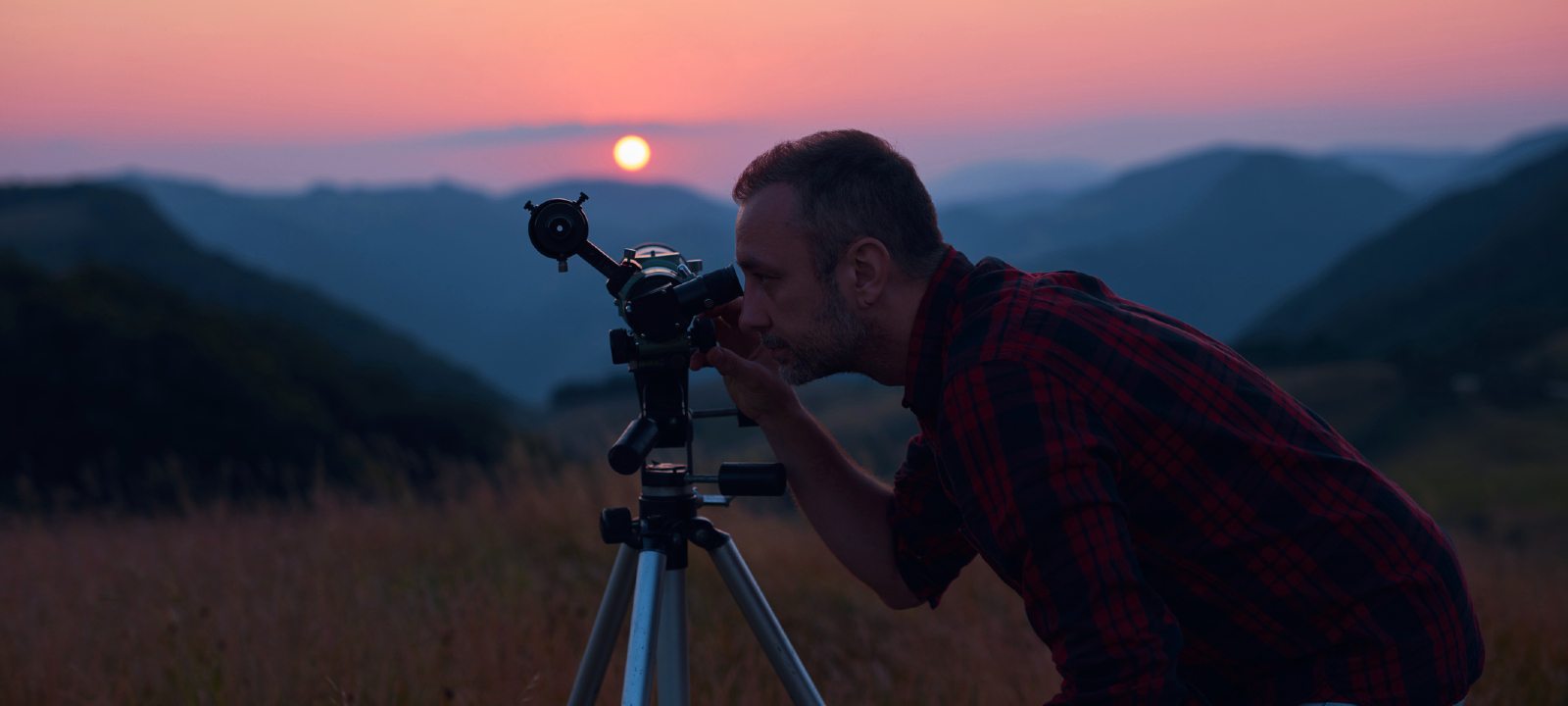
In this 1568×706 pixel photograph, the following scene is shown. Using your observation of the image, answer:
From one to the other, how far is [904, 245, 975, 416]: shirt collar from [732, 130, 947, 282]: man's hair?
42 millimetres

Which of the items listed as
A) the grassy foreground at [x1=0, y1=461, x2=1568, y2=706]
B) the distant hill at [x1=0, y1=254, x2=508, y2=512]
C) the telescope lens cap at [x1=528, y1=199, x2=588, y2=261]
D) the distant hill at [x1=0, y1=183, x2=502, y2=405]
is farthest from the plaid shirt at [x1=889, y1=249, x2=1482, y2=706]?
the distant hill at [x1=0, y1=183, x2=502, y2=405]

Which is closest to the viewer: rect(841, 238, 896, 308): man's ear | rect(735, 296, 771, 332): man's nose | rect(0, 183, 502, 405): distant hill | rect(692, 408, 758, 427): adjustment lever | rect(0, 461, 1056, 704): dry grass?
rect(841, 238, 896, 308): man's ear

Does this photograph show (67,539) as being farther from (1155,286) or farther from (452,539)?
(1155,286)

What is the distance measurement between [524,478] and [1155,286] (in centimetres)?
21092

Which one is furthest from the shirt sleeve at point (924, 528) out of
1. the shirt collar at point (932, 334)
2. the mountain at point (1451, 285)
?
the mountain at point (1451, 285)

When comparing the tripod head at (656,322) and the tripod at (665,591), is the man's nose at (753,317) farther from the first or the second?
the tripod at (665,591)

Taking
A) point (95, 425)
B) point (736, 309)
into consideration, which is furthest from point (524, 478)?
point (95, 425)

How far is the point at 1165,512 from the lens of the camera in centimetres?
155

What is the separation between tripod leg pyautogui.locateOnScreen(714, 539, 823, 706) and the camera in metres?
2.12

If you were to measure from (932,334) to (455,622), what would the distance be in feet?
8.64

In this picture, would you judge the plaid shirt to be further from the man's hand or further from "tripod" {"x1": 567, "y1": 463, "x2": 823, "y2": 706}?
"tripod" {"x1": 567, "y1": 463, "x2": 823, "y2": 706}

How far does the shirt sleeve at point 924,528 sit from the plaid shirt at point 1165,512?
456 mm

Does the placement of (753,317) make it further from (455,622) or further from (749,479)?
(455,622)

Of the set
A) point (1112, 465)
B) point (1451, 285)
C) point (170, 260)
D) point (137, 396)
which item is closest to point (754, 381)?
point (1112, 465)
